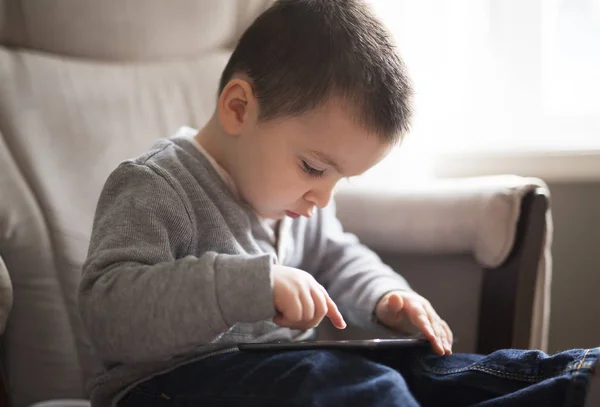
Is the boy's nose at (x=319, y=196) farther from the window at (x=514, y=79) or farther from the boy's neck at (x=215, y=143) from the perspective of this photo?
the window at (x=514, y=79)

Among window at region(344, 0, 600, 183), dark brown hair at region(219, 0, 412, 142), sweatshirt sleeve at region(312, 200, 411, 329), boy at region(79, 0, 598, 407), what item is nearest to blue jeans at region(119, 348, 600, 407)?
boy at region(79, 0, 598, 407)

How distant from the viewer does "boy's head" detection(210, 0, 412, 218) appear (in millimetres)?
682

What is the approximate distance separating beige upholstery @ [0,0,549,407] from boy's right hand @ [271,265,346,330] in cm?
30

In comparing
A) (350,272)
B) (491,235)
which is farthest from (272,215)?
(491,235)

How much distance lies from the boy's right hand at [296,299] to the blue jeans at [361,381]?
0.06 meters

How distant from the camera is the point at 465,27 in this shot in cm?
128

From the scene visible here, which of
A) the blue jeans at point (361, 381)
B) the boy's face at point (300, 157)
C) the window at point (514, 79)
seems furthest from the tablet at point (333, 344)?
the window at point (514, 79)

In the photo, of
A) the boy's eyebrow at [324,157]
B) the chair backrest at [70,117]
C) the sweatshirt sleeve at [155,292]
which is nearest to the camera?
the sweatshirt sleeve at [155,292]

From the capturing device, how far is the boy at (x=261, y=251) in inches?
23.9

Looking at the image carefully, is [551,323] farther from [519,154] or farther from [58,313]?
[58,313]

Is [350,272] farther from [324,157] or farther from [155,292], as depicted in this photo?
[155,292]

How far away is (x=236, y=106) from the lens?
2.45 feet

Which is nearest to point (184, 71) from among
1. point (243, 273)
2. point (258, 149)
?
point (258, 149)

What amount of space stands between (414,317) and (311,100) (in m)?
0.29
